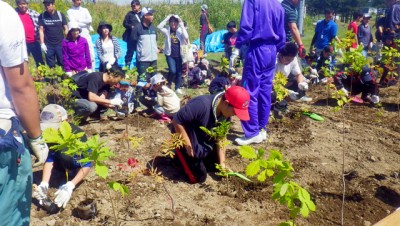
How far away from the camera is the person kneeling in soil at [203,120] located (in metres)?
3.23

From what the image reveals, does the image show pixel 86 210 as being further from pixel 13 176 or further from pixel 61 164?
pixel 13 176

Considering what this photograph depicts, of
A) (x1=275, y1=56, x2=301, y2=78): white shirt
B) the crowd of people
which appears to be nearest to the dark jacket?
the crowd of people

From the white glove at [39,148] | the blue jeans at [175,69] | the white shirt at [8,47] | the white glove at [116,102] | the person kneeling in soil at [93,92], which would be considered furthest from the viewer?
the blue jeans at [175,69]

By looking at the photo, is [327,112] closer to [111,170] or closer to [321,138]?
[321,138]

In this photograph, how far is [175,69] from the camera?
752 cm

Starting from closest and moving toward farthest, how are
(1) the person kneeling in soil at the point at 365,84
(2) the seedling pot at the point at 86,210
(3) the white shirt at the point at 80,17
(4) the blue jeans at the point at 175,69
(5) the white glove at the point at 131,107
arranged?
(2) the seedling pot at the point at 86,210 < (5) the white glove at the point at 131,107 < (1) the person kneeling in soil at the point at 365,84 < (3) the white shirt at the point at 80,17 < (4) the blue jeans at the point at 175,69

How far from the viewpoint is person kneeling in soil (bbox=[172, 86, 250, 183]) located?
323 centimetres

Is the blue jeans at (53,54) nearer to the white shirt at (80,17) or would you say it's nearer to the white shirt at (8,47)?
the white shirt at (80,17)

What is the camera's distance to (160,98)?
5.51 m

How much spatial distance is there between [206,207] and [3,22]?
2.26 metres

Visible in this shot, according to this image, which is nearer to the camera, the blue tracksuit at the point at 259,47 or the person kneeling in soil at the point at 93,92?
the blue tracksuit at the point at 259,47

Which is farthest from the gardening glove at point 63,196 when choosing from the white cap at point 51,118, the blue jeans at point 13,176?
the blue jeans at point 13,176

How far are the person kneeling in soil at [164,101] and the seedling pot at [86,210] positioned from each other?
242 cm

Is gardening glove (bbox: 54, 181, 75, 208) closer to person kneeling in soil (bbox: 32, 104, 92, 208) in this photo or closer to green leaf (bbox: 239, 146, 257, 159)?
person kneeling in soil (bbox: 32, 104, 92, 208)
